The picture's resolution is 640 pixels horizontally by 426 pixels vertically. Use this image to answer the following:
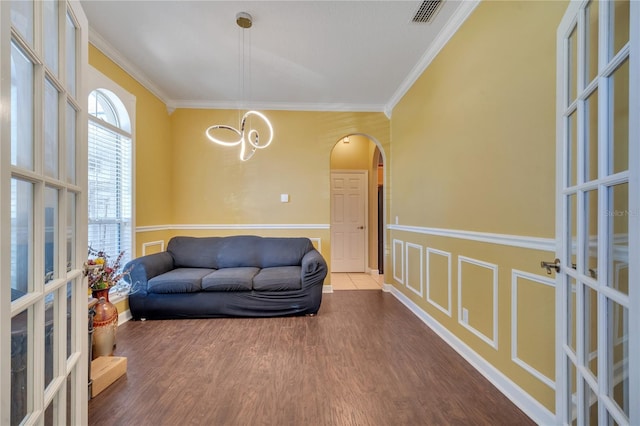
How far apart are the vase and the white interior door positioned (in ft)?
13.2

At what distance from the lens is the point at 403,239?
3.83 metres

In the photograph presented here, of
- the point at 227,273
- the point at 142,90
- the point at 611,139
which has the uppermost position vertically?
the point at 142,90

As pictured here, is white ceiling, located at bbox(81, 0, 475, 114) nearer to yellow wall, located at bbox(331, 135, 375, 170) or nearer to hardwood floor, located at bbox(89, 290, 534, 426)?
yellow wall, located at bbox(331, 135, 375, 170)

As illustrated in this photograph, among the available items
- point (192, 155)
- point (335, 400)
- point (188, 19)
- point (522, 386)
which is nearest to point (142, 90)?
point (192, 155)

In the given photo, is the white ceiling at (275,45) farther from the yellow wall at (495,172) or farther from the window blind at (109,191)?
the window blind at (109,191)

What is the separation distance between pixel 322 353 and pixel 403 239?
1.94 m

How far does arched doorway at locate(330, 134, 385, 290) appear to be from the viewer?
5.77 meters

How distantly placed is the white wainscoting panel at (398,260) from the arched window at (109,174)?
330 cm

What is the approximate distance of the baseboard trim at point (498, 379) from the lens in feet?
5.32

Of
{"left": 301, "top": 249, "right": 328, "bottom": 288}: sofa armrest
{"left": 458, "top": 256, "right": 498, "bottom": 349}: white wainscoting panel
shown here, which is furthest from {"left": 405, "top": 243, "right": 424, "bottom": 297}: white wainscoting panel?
{"left": 301, "top": 249, "right": 328, "bottom": 288}: sofa armrest

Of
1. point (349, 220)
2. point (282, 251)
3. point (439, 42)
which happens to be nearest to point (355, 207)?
point (349, 220)

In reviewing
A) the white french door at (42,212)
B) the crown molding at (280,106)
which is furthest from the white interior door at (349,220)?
the white french door at (42,212)

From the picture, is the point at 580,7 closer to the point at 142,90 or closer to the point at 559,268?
the point at 559,268

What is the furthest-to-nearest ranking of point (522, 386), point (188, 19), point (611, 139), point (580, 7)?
point (188, 19) → point (522, 386) → point (580, 7) → point (611, 139)
